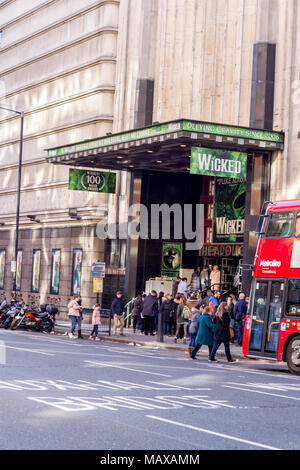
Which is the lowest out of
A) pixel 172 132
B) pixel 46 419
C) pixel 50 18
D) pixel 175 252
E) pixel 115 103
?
pixel 46 419

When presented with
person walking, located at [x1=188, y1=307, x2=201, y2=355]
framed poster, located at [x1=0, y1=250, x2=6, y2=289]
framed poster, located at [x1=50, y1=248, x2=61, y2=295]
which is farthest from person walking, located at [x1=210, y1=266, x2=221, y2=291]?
framed poster, located at [x1=0, y1=250, x2=6, y2=289]

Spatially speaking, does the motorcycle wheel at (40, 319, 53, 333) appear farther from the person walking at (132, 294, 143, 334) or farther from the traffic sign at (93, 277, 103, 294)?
the person walking at (132, 294, 143, 334)

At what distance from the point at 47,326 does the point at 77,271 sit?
860 cm

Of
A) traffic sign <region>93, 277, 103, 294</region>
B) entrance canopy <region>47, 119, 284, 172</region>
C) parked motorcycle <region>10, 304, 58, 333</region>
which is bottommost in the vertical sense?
parked motorcycle <region>10, 304, 58, 333</region>

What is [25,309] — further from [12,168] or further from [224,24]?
[12,168]

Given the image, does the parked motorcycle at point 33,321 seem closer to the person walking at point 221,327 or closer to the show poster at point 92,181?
the show poster at point 92,181

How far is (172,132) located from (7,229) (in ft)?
84.6

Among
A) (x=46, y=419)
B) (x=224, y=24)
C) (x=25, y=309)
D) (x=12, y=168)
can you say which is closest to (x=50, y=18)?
(x=12, y=168)

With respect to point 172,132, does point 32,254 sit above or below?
below

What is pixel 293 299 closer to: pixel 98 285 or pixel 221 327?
pixel 221 327

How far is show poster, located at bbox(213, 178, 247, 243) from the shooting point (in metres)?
35.6

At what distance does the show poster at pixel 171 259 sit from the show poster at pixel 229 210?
9.96 feet

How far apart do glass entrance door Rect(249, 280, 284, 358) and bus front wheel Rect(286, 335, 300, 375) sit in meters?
0.44

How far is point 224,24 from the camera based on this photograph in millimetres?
35500
